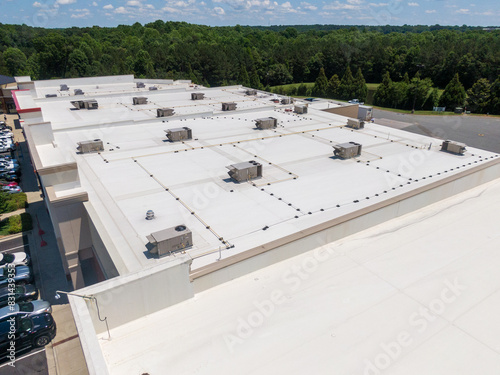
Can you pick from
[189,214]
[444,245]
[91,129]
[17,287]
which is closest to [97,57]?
[91,129]

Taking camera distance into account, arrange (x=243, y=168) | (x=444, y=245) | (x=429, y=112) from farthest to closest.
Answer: (x=429, y=112), (x=243, y=168), (x=444, y=245)

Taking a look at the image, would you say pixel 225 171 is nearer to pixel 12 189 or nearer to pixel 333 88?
pixel 12 189

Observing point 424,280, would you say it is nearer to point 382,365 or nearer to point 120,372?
point 382,365

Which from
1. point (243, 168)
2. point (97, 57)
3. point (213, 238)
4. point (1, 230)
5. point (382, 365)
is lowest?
point (1, 230)

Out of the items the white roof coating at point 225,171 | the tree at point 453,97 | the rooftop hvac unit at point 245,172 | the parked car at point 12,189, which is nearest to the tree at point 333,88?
the tree at point 453,97

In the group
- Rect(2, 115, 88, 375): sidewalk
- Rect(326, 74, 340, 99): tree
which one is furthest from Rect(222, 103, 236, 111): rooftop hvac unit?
Rect(326, 74, 340, 99): tree

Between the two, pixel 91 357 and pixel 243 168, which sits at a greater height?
pixel 243 168
